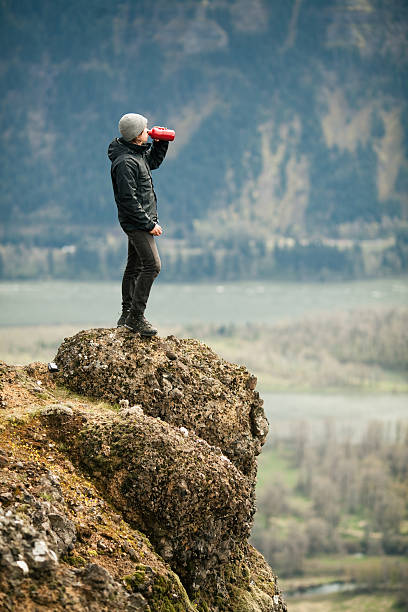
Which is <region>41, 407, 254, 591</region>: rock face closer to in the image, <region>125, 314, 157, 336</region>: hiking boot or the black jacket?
<region>125, 314, 157, 336</region>: hiking boot

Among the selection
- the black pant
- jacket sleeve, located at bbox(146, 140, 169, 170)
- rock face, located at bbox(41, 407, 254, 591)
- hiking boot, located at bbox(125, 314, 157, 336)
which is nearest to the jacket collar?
jacket sleeve, located at bbox(146, 140, 169, 170)

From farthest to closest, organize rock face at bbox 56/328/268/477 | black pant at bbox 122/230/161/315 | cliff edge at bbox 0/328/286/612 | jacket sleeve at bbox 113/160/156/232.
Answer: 1. black pant at bbox 122/230/161/315
2. jacket sleeve at bbox 113/160/156/232
3. rock face at bbox 56/328/268/477
4. cliff edge at bbox 0/328/286/612

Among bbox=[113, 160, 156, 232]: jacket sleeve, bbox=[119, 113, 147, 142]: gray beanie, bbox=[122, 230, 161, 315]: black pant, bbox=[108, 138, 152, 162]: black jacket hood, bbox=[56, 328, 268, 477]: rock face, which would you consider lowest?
bbox=[56, 328, 268, 477]: rock face

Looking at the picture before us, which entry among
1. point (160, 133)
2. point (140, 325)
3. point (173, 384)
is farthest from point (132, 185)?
point (173, 384)

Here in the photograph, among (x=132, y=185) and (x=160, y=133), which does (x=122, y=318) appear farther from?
(x=160, y=133)

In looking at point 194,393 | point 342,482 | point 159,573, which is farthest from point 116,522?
point 342,482

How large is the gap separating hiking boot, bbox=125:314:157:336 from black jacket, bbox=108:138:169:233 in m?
1.76

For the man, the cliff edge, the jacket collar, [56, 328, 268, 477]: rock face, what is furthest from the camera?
the jacket collar

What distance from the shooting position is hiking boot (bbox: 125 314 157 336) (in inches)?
748

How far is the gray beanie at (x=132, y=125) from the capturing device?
18.2m

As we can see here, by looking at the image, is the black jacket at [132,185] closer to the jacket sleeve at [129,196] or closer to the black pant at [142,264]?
the jacket sleeve at [129,196]

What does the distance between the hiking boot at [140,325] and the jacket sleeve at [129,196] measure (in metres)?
1.84

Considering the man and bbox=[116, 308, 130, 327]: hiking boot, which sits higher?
the man

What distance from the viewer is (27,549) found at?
12.2 m
